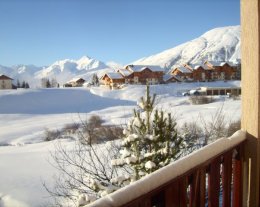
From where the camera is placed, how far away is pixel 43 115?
116 feet

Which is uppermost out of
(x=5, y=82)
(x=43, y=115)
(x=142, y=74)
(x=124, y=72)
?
(x=124, y=72)

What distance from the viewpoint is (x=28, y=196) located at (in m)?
10.1

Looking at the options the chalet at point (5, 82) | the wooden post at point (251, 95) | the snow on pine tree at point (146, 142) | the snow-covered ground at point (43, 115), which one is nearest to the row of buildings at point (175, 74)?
the snow-covered ground at point (43, 115)

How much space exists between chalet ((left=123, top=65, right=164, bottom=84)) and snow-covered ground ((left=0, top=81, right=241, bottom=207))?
5448 mm

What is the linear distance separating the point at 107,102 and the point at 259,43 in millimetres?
38571

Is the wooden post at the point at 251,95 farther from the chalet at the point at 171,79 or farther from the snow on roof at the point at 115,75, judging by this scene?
the chalet at the point at 171,79

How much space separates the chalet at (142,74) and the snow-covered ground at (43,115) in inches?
214

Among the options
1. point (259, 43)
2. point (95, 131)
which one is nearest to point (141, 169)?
point (259, 43)

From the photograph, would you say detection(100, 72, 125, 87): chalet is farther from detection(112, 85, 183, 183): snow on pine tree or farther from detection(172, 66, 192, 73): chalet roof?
detection(112, 85, 183, 183): snow on pine tree

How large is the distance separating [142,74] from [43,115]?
20498 mm

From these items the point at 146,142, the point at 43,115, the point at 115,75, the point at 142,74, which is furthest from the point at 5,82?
the point at 146,142

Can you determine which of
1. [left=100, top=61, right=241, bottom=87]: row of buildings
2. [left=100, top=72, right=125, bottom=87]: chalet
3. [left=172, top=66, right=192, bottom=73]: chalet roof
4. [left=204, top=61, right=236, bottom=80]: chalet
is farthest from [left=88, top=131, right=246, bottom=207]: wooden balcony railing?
[left=204, top=61, right=236, bottom=80]: chalet

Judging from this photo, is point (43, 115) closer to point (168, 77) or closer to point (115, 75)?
point (115, 75)

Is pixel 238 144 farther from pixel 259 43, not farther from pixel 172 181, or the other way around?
pixel 172 181
